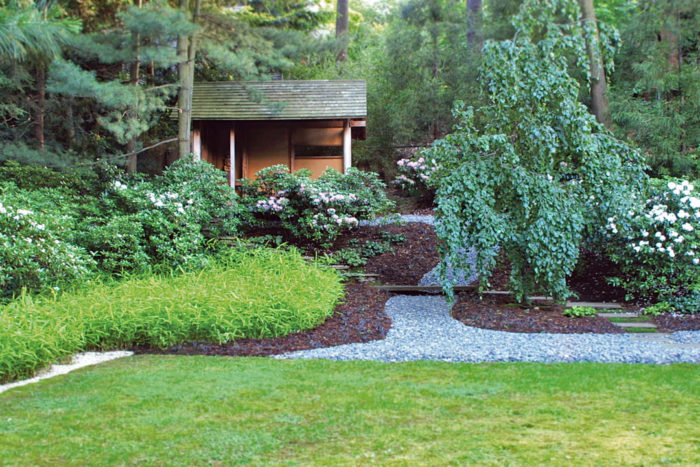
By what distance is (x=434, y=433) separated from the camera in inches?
137

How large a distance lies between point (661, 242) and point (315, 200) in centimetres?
482

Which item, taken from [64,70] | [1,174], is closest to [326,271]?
[64,70]

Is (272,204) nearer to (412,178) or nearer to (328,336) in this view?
(328,336)

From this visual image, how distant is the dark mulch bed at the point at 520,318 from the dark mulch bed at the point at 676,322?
0.52 meters

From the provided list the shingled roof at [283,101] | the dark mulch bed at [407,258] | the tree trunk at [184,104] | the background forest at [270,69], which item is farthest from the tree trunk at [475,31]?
the tree trunk at [184,104]

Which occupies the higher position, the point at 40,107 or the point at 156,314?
the point at 40,107

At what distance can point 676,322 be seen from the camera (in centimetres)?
670

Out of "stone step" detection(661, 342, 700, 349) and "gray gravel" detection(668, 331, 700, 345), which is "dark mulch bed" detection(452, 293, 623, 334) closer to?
"gray gravel" detection(668, 331, 700, 345)

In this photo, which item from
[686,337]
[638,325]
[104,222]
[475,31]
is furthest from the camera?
[475,31]

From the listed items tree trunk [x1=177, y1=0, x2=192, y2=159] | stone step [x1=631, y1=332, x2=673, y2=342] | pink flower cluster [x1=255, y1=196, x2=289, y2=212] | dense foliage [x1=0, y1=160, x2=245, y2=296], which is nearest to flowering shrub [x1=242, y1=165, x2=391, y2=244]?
pink flower cluster [x1=255, y1=196, x2=289, y2=212]

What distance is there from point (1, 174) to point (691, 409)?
32.3 feet

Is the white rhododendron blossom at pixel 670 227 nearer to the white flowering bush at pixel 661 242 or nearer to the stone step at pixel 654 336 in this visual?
the white flowering bush at pixel 661 242

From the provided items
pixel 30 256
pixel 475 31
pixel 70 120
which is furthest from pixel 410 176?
pixel 30 256

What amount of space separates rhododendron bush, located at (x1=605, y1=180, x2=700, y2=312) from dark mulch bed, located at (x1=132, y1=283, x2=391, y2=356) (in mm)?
2983
